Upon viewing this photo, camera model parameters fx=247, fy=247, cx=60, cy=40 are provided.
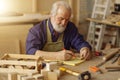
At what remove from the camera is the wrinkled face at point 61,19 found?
220 centimetres

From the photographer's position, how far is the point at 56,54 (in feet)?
6.41

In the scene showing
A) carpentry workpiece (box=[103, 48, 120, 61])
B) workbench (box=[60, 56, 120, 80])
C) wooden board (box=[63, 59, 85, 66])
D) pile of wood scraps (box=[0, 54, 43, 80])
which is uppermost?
pile of wood scraps (box=[0, 54, 43, 80])

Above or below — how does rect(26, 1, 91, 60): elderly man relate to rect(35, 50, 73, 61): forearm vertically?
above

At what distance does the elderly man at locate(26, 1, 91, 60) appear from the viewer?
220cm

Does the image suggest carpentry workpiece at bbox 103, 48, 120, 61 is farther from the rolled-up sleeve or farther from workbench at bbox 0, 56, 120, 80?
the rolled-up sleeve

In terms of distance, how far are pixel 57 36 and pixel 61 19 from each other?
202mm

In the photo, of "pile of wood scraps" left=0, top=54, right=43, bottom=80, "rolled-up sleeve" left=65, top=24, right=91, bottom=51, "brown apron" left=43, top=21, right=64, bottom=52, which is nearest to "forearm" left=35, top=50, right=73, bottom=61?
"pile of wood scraps" left=0, top=54, right=43, bottom=80

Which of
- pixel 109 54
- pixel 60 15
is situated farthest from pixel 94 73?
pixel 60 15

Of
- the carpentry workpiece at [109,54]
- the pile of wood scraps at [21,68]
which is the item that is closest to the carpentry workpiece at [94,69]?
the carpentry workpiece at [109,54]

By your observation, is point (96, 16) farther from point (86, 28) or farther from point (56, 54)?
point (56, 54)

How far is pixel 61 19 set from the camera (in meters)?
2.25

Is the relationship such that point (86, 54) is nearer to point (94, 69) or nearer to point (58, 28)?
point (94, 69)

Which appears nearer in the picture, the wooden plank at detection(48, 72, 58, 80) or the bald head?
the wooden plank at detection(48, 72, 58, 80)

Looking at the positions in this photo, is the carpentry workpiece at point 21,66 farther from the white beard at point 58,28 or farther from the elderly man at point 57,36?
the white beard at point 58,28
